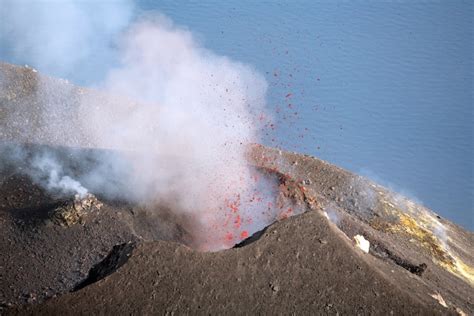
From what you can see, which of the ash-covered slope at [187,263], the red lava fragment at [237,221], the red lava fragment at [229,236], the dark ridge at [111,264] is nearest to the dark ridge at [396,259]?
the ash-covered slope at [187,263]

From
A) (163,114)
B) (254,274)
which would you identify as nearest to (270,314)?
(254,274)

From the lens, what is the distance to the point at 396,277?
1209 centimetres

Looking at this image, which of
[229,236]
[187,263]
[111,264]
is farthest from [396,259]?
[111,264]

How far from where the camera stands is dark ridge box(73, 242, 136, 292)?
11189mm

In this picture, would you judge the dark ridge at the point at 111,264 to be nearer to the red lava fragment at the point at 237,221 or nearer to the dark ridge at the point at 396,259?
the red lava fragment at the point at 237,221

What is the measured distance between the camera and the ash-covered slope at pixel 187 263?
1040 cm

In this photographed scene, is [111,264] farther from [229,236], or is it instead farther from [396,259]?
[396,259]

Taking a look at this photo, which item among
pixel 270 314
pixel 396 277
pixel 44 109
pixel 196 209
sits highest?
pixel 396 277

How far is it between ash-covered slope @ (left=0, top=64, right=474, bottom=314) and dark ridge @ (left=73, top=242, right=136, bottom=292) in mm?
38

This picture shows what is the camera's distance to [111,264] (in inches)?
459

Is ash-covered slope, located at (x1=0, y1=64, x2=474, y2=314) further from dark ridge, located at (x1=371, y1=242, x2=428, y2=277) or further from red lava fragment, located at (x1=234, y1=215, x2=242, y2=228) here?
red lava fragment, located at (x1=234, y1=215, x2=242, y2=228)

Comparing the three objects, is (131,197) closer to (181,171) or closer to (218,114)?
(181,171)

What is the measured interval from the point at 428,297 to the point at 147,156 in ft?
38.4

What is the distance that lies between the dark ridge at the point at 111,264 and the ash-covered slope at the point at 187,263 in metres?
0.04
